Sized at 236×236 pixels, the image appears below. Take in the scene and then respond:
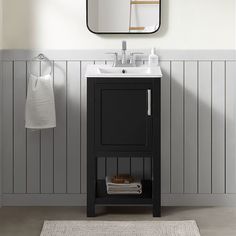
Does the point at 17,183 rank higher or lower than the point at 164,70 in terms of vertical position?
lower

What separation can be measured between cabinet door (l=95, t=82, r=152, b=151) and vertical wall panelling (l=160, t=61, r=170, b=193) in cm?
39

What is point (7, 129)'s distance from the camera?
394 cm

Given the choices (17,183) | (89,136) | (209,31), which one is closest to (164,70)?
(209,31)

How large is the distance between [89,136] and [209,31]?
1.07 metres

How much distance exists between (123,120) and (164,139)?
48 cm

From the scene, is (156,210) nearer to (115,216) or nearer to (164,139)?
(115,216)

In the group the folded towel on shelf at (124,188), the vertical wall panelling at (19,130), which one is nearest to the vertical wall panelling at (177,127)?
the folded towel on shelf at (124,188)

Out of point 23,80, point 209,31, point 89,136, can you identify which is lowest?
point 89,136

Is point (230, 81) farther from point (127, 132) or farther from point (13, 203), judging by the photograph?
point (13, 203)

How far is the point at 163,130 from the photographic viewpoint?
3.94 m

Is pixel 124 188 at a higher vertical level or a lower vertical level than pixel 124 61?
lower

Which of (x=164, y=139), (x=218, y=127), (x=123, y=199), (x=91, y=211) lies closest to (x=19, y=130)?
(x=91, y=211)

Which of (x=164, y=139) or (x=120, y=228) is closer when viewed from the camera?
(x=120, y=228)

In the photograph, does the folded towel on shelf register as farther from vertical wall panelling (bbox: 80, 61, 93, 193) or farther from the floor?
vertical wall panelling (bbox: 80, 61, 93, 193)
